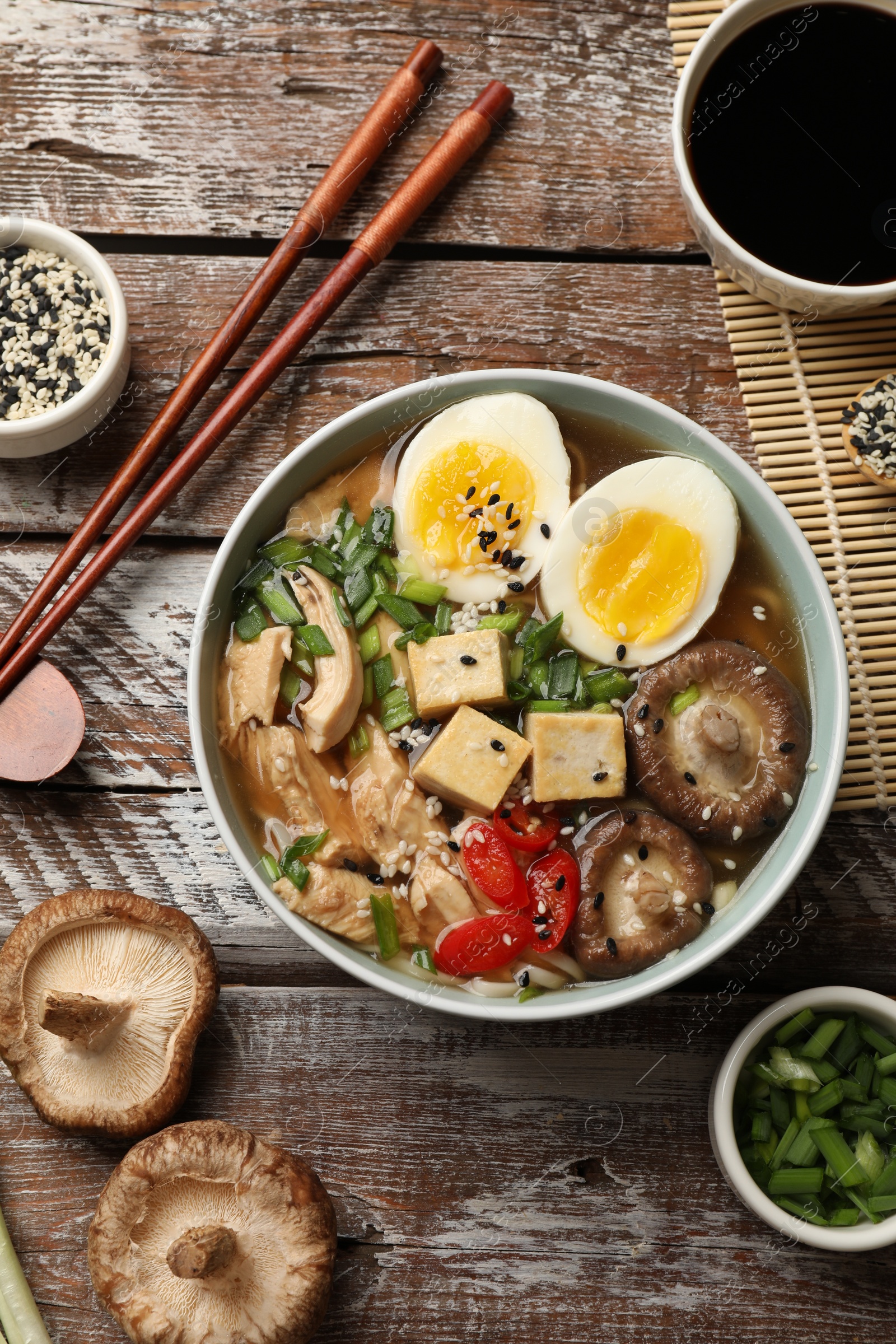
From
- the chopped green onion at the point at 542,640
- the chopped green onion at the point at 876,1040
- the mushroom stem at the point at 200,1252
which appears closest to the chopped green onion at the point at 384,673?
the chopped green onion at the point at 542,640

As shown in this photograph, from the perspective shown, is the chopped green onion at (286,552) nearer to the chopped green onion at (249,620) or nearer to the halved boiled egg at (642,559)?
the chopped green onion at (249,620)

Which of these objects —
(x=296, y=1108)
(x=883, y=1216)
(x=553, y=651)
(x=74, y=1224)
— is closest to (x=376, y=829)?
(x=553, y=651)

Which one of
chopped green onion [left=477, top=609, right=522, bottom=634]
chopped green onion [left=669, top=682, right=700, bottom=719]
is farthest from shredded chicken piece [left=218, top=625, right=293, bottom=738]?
chopped green onion [left=669, top=682, right=700, bottom=719]

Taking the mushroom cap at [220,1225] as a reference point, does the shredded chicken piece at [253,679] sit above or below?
above

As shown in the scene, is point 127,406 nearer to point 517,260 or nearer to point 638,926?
point 517,260

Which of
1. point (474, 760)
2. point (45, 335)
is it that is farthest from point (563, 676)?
point (45, 335)

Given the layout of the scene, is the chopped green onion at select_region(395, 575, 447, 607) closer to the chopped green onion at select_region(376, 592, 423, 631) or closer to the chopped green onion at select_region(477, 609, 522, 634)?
the chopped green onion at select_region(376, 592, 423, 631)
